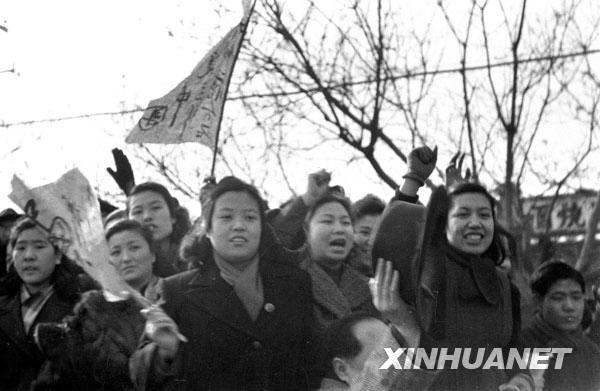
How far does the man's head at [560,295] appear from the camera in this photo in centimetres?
629

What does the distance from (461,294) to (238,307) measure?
914mm

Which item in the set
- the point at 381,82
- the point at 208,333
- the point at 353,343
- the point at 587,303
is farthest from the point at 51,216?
the point at 381,82

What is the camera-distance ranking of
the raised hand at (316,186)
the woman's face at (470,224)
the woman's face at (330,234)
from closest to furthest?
the woman's face at (470,224) → the woman's face at (330,234) → the raised hand at (316,186)

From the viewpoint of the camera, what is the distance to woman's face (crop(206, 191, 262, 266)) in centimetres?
598

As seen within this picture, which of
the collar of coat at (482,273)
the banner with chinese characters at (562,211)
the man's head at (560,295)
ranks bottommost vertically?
the collar of coat at (482,273)

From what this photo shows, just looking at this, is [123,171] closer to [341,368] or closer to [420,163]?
[341,368]

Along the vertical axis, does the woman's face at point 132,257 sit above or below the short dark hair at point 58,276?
above

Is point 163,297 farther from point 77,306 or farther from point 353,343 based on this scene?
point 353,343

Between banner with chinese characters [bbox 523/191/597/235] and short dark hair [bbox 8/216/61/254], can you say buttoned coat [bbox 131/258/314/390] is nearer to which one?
short dark hair [bbox 8/216/61/254]

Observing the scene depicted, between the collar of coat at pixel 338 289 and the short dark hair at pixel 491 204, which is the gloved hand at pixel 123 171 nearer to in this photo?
the collar of coat at pixel 338 289

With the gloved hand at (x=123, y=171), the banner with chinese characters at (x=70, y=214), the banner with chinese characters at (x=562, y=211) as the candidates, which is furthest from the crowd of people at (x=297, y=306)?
the banner with chinese characters at (x=562, y=211)

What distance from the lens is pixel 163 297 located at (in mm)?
5945

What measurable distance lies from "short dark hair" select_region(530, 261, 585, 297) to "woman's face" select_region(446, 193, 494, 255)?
0.61 m

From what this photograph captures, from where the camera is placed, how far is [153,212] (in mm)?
7047
